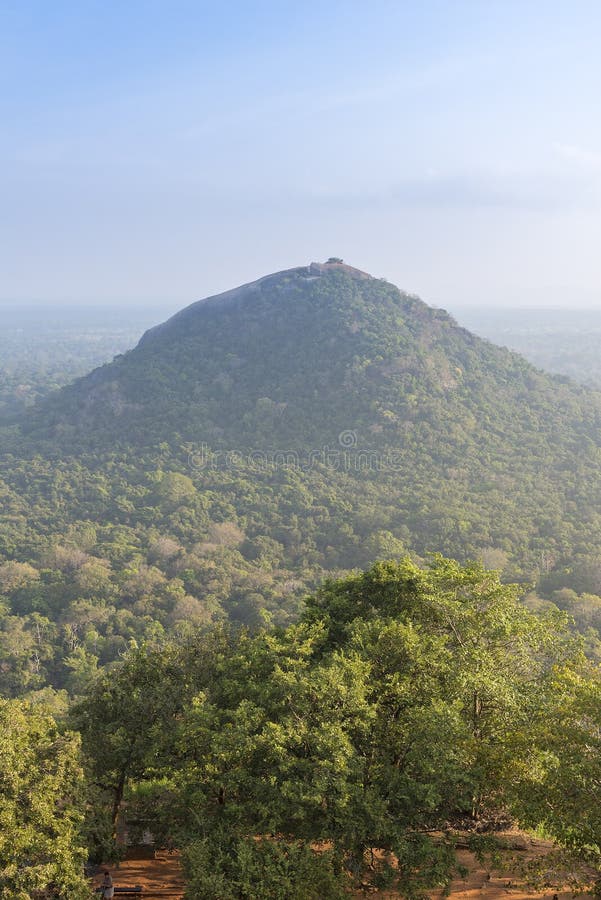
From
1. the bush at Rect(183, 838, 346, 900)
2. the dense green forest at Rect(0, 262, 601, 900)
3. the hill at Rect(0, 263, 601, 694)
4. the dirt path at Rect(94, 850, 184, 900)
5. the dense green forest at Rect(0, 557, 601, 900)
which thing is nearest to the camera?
the bush at Rect(183, 838, 346, 900)

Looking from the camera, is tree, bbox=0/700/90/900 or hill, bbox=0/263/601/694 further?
hill, bbox=0/263/601/694

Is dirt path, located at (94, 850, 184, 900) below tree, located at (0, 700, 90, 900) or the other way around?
below

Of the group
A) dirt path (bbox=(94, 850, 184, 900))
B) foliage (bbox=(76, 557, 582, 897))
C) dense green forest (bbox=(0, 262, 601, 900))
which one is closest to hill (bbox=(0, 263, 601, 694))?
dense green forest (bbox=(0, 262, 601, 900))

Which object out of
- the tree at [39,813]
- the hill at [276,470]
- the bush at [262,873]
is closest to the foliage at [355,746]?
the bush at [262,873]

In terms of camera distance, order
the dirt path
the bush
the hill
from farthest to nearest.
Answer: the hill
the dirt path
the bush

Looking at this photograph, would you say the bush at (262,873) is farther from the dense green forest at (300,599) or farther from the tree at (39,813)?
the tree at (39,813)

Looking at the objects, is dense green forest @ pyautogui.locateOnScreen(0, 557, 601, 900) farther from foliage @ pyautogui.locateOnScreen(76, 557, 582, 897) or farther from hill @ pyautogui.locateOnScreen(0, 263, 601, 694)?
hill @ pyautogui.locateOnScreen(0, 263, 601, 694)

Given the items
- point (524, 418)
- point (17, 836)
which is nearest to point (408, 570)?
point (17, 836)

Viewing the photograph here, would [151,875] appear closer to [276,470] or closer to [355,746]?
[355,746]
